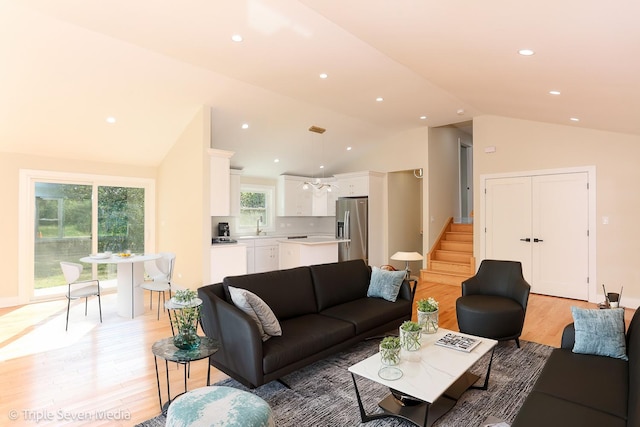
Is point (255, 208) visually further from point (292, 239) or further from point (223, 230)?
point (292, 239)

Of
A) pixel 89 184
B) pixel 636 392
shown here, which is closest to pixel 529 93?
pixel 636 392

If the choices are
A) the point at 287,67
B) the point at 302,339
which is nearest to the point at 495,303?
the point at 302,339

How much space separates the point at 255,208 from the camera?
27.5 feet

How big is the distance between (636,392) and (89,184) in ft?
24.2

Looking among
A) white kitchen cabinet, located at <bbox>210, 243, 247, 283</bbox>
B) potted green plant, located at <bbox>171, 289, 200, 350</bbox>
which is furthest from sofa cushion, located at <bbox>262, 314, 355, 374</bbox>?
white kitchen cabinet, located at <bbox>210, 243, 247, 283</bbox>

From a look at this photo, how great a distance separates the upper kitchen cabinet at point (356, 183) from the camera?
26.1 feet

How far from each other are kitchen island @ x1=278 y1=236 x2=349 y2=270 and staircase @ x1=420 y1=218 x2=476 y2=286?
2.16 meters

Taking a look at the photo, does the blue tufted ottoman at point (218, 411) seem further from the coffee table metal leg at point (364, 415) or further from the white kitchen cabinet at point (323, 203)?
the white kitchen cabinet at point (323, 203)

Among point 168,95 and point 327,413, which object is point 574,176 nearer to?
point 327,413

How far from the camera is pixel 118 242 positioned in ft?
21.6

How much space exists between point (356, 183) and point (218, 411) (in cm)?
678

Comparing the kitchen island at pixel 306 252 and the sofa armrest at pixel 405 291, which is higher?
the kitchen island at pixel 306 252

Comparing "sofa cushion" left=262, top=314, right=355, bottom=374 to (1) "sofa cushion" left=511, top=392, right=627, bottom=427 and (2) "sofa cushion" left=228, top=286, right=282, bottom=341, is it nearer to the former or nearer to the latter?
(2) "sofa cushion" left=228, top=286, right=282, bottom=341

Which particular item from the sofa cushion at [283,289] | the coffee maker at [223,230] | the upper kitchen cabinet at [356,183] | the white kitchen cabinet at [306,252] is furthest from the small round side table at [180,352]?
the upper kitchen cabinet at [356,183]
